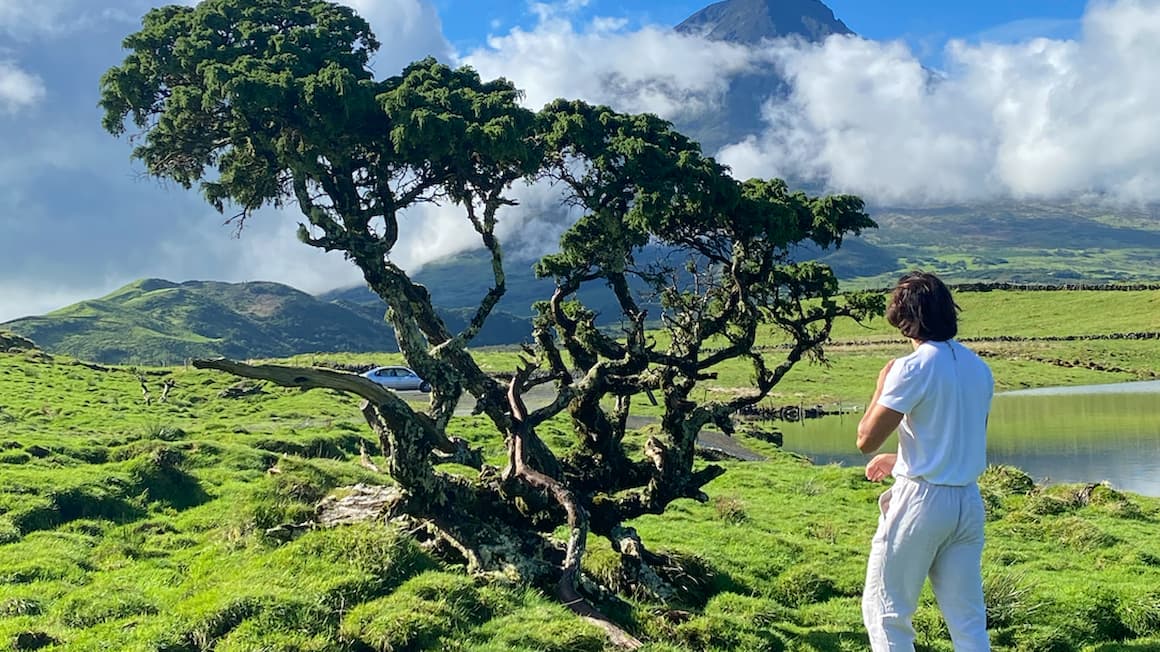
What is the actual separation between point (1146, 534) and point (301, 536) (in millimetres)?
Answer: 20909

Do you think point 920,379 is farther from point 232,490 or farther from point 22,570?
point 232,490

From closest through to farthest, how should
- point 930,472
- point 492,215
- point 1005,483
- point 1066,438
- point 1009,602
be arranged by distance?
point 930,472 → point 1009,602 → point 492,215 → point 1005,483 → point 1066,438

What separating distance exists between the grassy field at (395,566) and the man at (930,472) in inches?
189

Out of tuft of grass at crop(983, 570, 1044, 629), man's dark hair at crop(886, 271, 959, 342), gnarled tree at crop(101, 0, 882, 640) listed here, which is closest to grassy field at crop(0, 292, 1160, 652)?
tuft of grass at crop(983, 570, 1044, 629)

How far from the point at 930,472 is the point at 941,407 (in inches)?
20.9

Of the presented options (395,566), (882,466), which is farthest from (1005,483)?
(882,466)

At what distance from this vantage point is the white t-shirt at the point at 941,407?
6.67 m

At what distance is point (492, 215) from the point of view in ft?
53.5

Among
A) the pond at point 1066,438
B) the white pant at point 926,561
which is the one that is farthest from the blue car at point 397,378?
the white pant at point 926,561

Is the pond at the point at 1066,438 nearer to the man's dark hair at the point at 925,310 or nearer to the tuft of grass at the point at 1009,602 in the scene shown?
the tuft of grass at the point at 1009,602

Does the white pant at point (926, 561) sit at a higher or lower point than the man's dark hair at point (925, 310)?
lower

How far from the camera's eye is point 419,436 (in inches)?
533

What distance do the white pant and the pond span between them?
33.3 meters

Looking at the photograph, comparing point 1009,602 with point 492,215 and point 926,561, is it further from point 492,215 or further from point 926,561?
point 492,215
